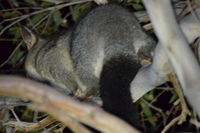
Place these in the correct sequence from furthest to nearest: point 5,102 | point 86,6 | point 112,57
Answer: point 86,6 → point 5,102 → point 112,57

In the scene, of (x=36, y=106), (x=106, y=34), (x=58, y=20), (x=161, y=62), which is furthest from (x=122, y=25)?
(x=58, y=20)

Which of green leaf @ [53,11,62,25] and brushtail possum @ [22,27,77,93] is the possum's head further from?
green leaf @ [53,11,62,25]

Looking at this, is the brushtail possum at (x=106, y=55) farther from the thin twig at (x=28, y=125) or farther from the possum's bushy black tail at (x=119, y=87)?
the thin twig at (x=28, y=125)

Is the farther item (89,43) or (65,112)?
(89,43)

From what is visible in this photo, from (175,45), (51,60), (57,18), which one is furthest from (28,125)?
(175,45)

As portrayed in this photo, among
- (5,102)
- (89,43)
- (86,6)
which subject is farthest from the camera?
(86,6)

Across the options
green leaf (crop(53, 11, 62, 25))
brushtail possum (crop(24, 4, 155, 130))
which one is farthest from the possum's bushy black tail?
green leaf (crop(53, 11, 62, 25))

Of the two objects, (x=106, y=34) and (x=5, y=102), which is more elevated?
(x=106, y=34)

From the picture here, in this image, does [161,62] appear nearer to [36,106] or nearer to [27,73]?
[36,106]
